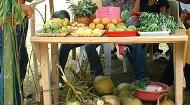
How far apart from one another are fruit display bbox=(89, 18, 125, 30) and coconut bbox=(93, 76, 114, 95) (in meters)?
0.77

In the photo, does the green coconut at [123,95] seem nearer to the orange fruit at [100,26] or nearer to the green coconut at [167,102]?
the green coconut at [167,102]

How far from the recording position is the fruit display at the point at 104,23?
12.4ft

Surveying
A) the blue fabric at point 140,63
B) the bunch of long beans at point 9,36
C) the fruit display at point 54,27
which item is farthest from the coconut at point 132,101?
the bunch of long beans at point 9,36

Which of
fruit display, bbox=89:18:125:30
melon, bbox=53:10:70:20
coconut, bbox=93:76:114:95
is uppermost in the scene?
melon, bbox=53:10:70:20

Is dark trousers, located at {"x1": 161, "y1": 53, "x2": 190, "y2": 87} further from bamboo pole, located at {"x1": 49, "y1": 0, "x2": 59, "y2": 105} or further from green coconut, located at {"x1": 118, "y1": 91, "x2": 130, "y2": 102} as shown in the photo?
bamboo pole, located at {"x1": 49, "y1": 0, "x2": 59, "y2": 105}

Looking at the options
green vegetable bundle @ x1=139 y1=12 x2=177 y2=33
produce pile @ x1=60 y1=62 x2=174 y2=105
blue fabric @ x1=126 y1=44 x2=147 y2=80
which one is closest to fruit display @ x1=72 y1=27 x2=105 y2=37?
green vegetable bundle @ x1=139 y1=12 x2=177 y2=33

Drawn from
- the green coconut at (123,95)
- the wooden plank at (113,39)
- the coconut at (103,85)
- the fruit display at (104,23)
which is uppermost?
the fruit display at (104,23)

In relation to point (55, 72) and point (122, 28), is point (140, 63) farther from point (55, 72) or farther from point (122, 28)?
point (122, 28)

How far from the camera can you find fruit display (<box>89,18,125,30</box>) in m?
3.77

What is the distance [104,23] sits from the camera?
3.84m

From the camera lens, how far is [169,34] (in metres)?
3.52

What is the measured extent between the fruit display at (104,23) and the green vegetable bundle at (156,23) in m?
0.22

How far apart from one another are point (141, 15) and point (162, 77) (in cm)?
157

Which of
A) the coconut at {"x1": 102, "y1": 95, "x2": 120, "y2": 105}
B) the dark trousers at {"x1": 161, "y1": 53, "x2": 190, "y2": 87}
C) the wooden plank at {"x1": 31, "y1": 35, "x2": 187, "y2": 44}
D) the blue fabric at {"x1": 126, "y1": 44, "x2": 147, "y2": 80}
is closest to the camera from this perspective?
the wooden plank at {"x1": 31, "y1": 35, "x2": 187, "y2": 44}
